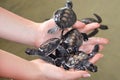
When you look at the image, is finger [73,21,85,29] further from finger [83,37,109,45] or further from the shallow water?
the shallow water

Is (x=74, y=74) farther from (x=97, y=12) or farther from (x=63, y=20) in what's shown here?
(x=97, y=12)

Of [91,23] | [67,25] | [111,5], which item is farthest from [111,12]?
[67,25]

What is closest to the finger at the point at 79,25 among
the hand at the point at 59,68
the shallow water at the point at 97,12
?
the hand at the point at 59,68

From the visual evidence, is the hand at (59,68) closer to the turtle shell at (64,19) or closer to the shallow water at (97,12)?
the turtle shell at (64,19)

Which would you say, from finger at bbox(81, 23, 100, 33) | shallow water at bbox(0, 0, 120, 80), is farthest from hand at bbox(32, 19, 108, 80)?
shallow water at bbox(0, 0, 120, 80)

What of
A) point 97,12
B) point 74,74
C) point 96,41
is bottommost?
point 74,74

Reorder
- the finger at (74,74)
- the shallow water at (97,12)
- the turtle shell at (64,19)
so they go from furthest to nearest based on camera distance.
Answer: the shallow water at (97,12) → the turtle shell at (64,19) → the finger at (74,74)

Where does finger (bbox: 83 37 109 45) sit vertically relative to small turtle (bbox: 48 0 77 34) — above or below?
below

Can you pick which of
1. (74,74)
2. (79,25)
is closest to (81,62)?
(74,74)
